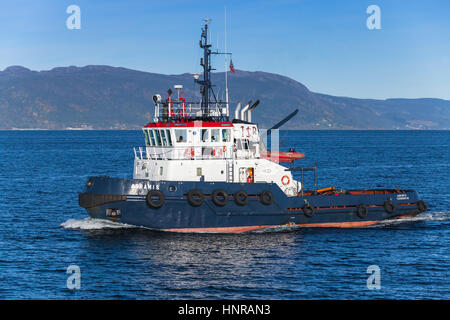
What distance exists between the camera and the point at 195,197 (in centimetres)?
2797

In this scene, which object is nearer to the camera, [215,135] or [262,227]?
[262,227]

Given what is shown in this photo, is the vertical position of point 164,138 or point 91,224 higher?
point 164,138

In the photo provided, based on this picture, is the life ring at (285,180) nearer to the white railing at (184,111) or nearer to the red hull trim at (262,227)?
the red hull trim at (262,227)

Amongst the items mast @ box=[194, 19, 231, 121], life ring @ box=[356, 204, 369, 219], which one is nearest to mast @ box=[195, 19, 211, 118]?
mast @ box=[194, 19, 231, 121]

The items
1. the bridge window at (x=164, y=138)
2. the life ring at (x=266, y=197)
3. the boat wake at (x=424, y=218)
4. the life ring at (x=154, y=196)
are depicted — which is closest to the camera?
the life ring at (x=154, y=196)

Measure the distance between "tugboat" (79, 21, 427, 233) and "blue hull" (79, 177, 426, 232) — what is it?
0.05 meters

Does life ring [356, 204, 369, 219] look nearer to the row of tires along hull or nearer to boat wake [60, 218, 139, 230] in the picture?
the row of tires along hull

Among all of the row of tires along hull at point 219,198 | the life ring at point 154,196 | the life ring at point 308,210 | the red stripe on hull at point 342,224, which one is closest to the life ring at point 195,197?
the row of tires along hull at point 219,198

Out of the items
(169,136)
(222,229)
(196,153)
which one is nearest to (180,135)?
(169,136)

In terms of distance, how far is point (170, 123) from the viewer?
29453 mm

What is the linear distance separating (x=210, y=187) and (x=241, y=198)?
1.55 metres

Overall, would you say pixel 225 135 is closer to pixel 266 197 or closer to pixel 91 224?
pixel 266 197

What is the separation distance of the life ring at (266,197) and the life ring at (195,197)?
9.54 ft

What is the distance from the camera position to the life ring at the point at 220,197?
2817 centimetres
